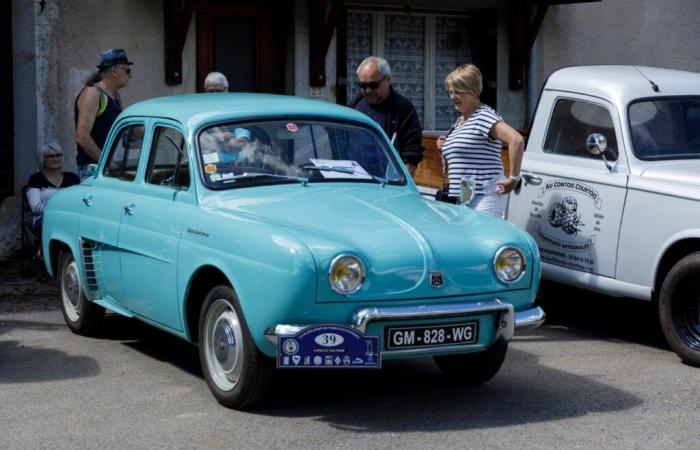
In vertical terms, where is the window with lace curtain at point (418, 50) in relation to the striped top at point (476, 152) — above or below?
above

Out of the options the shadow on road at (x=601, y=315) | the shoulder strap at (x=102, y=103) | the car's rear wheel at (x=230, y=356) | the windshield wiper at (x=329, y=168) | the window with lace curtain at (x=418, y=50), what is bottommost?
the shadow on road at (x=601, y=315)

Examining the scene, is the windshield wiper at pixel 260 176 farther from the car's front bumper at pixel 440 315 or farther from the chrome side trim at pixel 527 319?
the chrome side trim at pixel 527 319

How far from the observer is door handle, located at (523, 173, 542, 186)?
8477 mm

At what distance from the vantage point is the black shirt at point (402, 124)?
854 centimetres

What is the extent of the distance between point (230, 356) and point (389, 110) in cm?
309

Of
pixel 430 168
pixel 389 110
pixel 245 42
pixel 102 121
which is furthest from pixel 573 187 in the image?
pixel 245 42

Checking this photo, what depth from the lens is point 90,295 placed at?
7.60 meters

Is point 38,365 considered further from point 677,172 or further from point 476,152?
point 677,172

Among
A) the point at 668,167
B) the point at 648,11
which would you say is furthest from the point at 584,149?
the point at 648,11

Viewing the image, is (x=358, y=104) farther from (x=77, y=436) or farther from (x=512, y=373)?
(x=77, y=436)

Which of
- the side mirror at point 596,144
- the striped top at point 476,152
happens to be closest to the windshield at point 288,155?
the striped top at point 476,152

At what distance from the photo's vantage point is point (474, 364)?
6.56m

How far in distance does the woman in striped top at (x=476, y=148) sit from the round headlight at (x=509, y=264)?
1.85m

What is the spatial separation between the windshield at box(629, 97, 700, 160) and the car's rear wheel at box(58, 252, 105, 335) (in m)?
3.65
